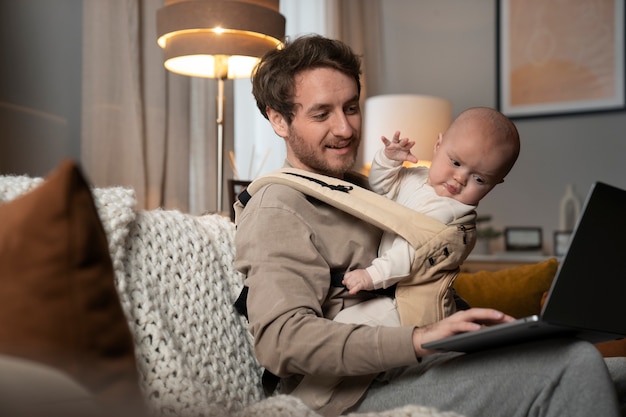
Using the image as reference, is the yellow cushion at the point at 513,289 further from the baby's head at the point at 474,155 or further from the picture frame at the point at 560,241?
the picture frame at the point at 560,241

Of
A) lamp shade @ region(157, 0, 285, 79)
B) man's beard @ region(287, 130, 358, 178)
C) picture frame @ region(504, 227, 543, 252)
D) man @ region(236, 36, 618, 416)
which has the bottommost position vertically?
picture frame @ region(504, 227, 543, 252)

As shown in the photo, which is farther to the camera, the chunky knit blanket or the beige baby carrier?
the beige baby carrier

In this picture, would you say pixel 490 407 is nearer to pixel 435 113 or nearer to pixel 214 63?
pixel 214 63

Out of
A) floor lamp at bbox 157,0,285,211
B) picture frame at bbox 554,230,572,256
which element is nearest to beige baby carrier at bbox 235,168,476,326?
floor lamp at bbox 157,0,285,211

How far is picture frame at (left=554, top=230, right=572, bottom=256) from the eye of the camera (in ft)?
12.4

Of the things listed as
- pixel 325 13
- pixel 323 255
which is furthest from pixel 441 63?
pixel 323 255

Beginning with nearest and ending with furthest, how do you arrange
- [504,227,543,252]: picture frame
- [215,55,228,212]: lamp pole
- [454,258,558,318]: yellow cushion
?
[454,258,558,318]: yellow cushion → [215,55,228,212]: lamp pole → [504,227,543,252]: picture frame

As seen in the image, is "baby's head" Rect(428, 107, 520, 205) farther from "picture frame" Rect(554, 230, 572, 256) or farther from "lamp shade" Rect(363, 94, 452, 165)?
"picture frame" Rect(554, 230, 572, 256)

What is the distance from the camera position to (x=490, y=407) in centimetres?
116

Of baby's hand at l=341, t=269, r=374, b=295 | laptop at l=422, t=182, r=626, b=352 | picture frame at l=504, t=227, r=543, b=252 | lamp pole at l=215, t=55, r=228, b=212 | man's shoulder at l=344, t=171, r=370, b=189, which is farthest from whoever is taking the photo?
picture frame at l=504, t=227, r=543, b=252

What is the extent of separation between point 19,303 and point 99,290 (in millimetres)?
73

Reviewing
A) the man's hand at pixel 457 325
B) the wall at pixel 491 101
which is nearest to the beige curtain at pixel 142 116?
the man's hand at pixel 457 325

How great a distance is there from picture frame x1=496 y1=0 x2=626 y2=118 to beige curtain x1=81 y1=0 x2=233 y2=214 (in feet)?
6.73

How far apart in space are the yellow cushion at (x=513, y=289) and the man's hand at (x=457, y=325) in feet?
3.16
